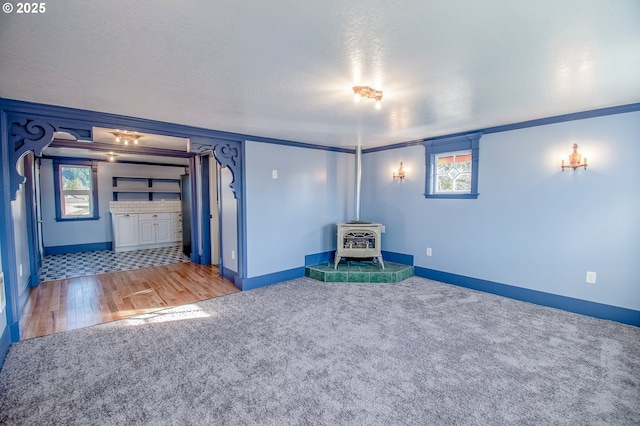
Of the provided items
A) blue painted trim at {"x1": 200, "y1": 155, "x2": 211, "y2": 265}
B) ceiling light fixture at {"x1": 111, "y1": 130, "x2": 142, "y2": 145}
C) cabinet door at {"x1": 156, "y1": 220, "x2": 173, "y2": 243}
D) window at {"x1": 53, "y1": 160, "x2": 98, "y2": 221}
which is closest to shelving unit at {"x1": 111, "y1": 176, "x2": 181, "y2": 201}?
window at {"x1": 53, "y1": 160, "x2": 98, "y2": 221}

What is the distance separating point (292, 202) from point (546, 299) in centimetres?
356

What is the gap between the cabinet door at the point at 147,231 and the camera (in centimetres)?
700

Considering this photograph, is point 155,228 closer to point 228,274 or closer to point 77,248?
point 77,248

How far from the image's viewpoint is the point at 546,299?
354 centimetres

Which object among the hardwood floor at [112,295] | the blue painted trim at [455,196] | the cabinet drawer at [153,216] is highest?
the blue painted trim at [455,196]

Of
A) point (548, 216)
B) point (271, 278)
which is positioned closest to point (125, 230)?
point (271, 278)

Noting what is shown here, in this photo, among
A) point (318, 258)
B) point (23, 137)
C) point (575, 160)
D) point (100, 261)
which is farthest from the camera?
point (100, 261)

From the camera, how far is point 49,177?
20.9 feet

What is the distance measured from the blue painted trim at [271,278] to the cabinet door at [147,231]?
420 cm

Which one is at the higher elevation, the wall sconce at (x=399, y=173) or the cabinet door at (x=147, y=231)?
the wall sconce at (x=399, y=173)

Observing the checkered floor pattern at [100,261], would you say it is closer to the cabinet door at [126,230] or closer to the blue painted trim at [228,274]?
the cabinet door at [126,230]

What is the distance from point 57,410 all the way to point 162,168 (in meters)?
6.87

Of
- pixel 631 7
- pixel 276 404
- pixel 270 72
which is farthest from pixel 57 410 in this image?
pixel 631 7

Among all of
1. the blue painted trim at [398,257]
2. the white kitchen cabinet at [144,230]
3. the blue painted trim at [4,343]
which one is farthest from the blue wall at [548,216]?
the white kitchen cabinet at [144,230]
